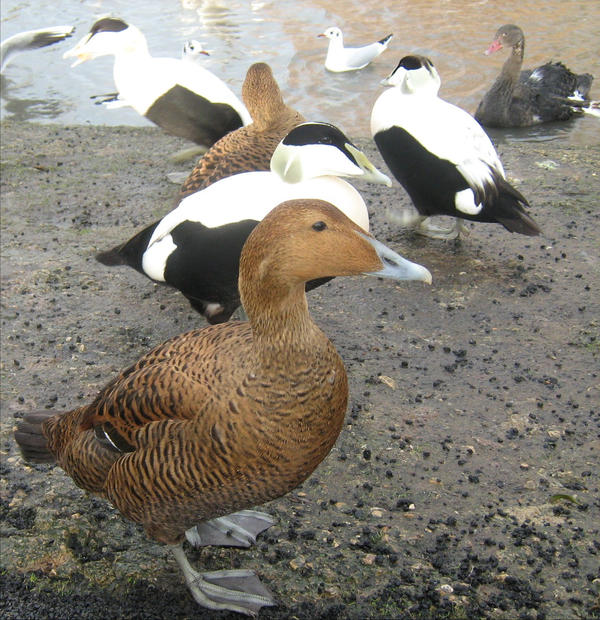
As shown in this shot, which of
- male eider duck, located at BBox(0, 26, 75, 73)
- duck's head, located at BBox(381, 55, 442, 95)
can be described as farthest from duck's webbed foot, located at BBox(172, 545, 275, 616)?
male eider duck, located at BBox(0, 26, 75, 73)

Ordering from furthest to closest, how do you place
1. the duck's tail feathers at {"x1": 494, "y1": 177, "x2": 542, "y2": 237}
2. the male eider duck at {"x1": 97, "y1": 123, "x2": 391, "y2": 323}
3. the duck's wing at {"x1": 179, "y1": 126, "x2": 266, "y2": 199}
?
1. the duck's tail feathers at {"x1": 494, "y1": 177, "x2": 542, "y2": 237}
2. the duck's wing at {"x1": 179, "y1": 126, "x2": 266, "y2": 199}
3. the male eider duck at {"x1": 97, "y1": 123, "x2": 391, "y2": 323}

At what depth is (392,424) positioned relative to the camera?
3.44 metres

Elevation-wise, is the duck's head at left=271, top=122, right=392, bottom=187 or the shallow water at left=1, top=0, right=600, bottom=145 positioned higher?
the duck's head at left=271, top=122, right=392, bottom=187

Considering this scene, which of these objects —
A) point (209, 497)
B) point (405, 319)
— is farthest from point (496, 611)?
point (405, 319)

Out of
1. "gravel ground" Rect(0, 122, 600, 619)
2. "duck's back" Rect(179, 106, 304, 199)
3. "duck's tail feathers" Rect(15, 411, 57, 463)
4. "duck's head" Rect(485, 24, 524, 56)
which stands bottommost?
"gravel ground" Rect(0, 122, 600, 619)

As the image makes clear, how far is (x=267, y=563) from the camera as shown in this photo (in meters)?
2.79

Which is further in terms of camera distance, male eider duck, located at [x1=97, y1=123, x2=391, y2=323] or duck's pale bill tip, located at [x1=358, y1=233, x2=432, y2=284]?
male eider duck, located at [x1=97, y1=123, x2=391, y2=323]

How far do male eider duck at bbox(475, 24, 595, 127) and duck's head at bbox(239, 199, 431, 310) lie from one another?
570 centimetres

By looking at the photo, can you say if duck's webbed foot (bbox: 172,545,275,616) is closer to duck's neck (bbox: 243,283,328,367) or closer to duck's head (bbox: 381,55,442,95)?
duck's neck (bbox: 243,283,328,367)

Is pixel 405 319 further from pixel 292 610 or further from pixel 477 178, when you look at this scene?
pixel 292 610

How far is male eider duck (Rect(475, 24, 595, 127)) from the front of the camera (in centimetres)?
741

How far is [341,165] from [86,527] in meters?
1.94

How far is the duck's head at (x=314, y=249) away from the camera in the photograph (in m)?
2.21

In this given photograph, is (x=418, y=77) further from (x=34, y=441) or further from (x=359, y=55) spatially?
(x=359, y=55)
